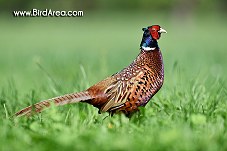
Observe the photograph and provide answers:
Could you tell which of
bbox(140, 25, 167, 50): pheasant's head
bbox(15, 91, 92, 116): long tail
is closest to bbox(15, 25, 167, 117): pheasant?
bbox(15, 91, 92, 116): long tail

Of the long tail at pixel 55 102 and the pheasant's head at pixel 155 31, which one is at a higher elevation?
the pheasant's head at pixel 155 31

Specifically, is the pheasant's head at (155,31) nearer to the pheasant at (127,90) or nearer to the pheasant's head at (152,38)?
the pheasant's head at (152,38)

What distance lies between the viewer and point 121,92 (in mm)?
4766

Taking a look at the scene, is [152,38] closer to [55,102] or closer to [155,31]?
[155,31]

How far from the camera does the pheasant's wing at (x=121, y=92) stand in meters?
4.75

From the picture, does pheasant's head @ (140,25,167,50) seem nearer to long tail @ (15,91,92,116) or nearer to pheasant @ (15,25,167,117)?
pheasant @ (15,25,167,117)

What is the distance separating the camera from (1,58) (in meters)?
14.8

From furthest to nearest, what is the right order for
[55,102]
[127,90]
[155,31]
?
[155,31], [127,90], [55,102]

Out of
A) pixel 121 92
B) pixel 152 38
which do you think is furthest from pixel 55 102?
pixel 152 38

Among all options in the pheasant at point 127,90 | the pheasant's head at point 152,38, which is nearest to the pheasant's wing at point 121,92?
the pheasant at point 127,90

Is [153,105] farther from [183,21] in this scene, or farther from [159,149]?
[183,21]

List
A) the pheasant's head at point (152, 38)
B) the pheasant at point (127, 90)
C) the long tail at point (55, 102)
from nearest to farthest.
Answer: the long tail at point (55, 102)
the pheasant at point (127, 90)
the pheasant's head at point (152, 38)

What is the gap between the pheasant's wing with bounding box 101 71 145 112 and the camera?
475cm

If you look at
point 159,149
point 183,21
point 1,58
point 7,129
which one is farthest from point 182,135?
point 183,21
